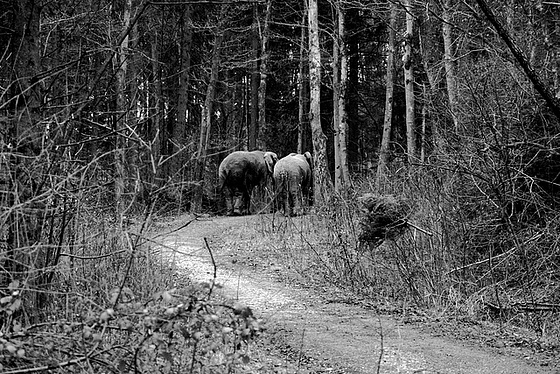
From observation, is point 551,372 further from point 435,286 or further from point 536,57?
point 536,57

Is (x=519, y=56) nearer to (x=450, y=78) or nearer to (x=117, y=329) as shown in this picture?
(x=117, y=329)

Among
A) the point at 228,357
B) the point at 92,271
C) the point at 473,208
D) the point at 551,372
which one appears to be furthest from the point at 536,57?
the point at 228,357

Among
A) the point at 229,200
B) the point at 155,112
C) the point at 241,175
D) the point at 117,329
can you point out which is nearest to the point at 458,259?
the point at 155,112

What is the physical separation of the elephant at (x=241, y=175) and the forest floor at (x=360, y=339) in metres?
12.1

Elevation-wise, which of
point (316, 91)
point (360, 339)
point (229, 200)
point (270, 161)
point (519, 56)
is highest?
point (316, 91)

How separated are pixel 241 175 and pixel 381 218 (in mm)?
12098

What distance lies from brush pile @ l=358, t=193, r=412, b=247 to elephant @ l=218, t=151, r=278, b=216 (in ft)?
38.9

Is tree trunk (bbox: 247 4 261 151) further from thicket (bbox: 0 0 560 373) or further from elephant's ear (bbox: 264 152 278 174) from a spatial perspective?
thicket (bbox: 0 0 560 373)

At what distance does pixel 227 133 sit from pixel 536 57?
89.7 feet

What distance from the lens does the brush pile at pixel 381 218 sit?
34.9 feet

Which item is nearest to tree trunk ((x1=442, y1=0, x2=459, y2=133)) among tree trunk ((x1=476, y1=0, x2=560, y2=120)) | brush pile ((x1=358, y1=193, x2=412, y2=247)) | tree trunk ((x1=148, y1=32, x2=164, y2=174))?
brush pile ((x1=358, y1=193, x2=412, y2=247))

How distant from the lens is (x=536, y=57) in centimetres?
1135

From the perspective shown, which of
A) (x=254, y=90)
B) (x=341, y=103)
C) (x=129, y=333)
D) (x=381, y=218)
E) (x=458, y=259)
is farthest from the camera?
(x=254, y=90)

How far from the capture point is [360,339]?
693 cm
